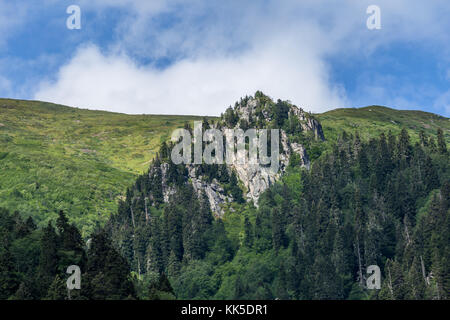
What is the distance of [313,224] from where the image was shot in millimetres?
199500

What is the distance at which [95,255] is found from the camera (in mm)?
128500

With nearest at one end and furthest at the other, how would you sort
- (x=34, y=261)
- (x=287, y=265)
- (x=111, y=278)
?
(x=111, y=278) < (x=34, y=261) < (x=287, y=265)

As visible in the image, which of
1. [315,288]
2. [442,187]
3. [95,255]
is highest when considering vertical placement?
[442,187]

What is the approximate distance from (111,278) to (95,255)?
9213 mm

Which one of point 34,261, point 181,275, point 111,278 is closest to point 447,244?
point 181,275

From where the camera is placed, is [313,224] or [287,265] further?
[313,224]

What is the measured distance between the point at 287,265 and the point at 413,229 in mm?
44737
